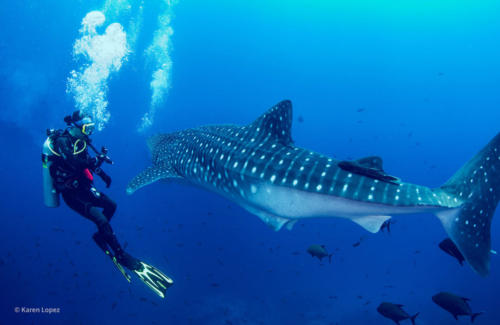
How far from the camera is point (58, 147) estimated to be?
589 cm

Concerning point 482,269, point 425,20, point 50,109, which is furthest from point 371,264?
point 425,20

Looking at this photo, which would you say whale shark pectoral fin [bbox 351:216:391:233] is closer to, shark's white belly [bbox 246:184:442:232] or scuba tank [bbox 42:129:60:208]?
shark's white belly [bbox 246:184:442:232]

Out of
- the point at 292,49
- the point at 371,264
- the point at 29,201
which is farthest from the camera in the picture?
the point at 292,49

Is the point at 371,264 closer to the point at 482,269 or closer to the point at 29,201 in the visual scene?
the point at 482,269

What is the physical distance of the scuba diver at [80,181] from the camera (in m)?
5.96

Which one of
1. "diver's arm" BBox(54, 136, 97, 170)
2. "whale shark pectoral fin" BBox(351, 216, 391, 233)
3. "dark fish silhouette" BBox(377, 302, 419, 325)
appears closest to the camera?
"whale shark pectoral fin" BBox(351, 216, 391, 233)

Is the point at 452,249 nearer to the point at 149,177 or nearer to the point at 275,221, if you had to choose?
the point at 275,221

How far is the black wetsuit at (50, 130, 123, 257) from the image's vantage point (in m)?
5.93

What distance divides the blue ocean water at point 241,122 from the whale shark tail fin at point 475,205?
11863 millimetres

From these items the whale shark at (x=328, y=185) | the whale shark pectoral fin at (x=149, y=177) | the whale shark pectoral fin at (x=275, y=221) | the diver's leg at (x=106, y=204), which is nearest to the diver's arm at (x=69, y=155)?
the diver's leg at (x=106, y=204)

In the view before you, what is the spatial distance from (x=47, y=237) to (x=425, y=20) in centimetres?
5913

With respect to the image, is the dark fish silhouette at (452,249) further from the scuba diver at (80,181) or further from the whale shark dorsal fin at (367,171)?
the scuba diver at (80,181)

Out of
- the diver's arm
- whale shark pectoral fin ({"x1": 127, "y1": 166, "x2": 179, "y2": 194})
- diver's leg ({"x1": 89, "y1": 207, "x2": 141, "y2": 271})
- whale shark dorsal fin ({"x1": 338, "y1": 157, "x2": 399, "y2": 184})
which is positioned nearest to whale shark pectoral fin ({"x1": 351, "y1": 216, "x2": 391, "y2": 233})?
whale shark dorsal fin ({"x1": 338, "y1": 157, "x2": 399, "y2": 184})

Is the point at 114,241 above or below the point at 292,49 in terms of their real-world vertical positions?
below
